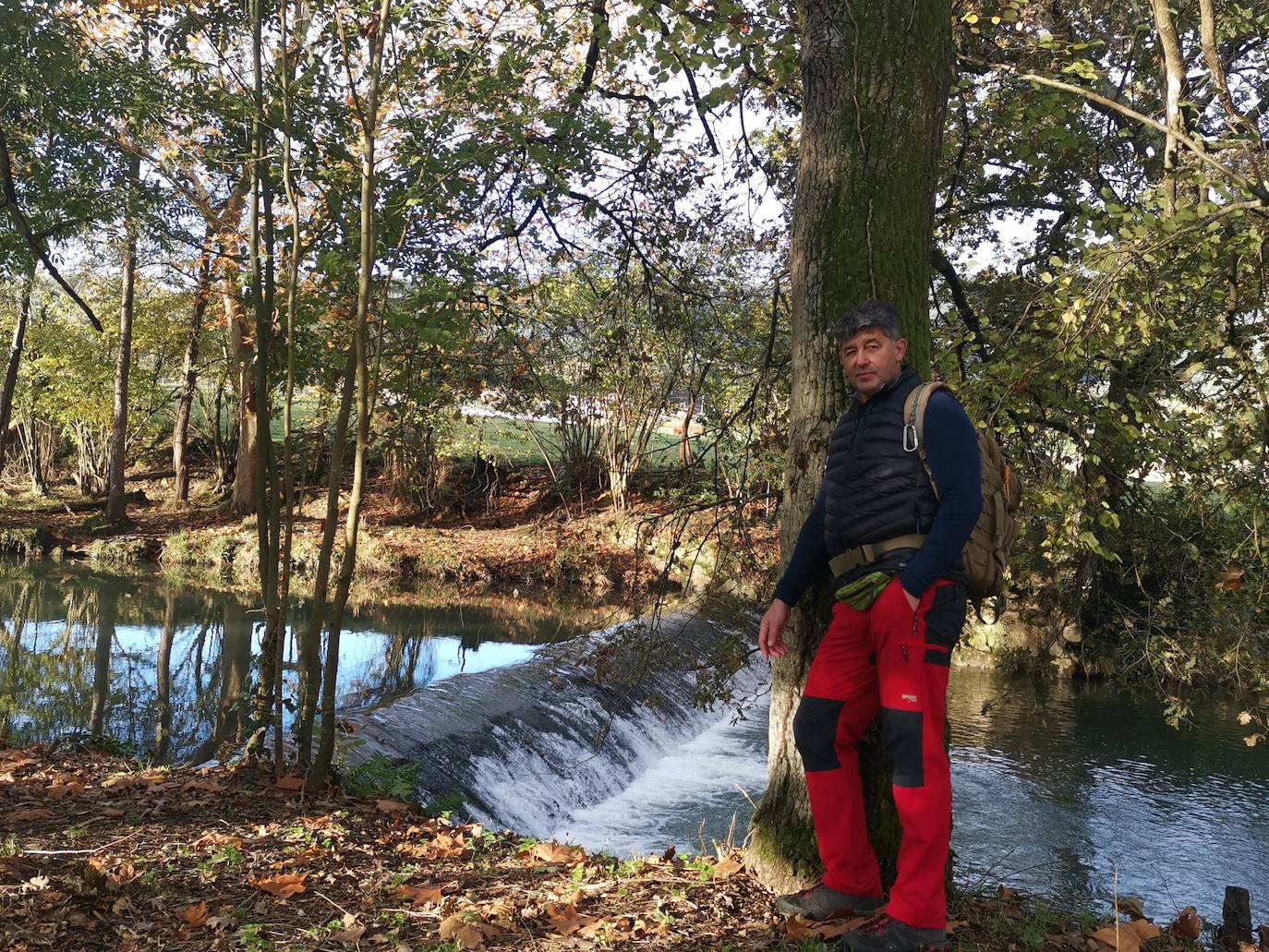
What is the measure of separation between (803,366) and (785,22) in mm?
3903

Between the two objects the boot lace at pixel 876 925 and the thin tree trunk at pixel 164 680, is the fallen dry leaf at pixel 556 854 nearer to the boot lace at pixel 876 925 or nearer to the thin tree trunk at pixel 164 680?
the boot lace at pixel 876 925

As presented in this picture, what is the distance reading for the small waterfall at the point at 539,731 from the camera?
757 centimetres

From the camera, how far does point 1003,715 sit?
1272 centimetres

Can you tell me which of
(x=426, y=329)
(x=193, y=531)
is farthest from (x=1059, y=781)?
(x=193, y=531)

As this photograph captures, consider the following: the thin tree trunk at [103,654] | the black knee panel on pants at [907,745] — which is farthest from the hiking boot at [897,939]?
the thin tree trunk at [103,654]

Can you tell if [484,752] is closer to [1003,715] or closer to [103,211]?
[103,211]

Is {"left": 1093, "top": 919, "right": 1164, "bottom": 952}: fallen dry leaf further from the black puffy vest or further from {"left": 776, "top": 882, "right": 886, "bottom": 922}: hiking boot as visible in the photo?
the black puffy vest

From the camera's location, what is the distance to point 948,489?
320 centimetres

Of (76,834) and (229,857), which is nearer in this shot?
(229,857)

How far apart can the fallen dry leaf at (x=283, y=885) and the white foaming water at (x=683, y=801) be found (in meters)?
3.00

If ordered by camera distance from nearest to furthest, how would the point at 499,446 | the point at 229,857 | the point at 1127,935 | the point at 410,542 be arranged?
the point at 1127,935 → the point at 229,857 → the point at 410,542 → the point at 499,446

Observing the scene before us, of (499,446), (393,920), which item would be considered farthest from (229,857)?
(499,446)

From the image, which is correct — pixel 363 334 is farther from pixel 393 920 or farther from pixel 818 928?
pixel 818 928

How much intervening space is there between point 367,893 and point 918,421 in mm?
2746
